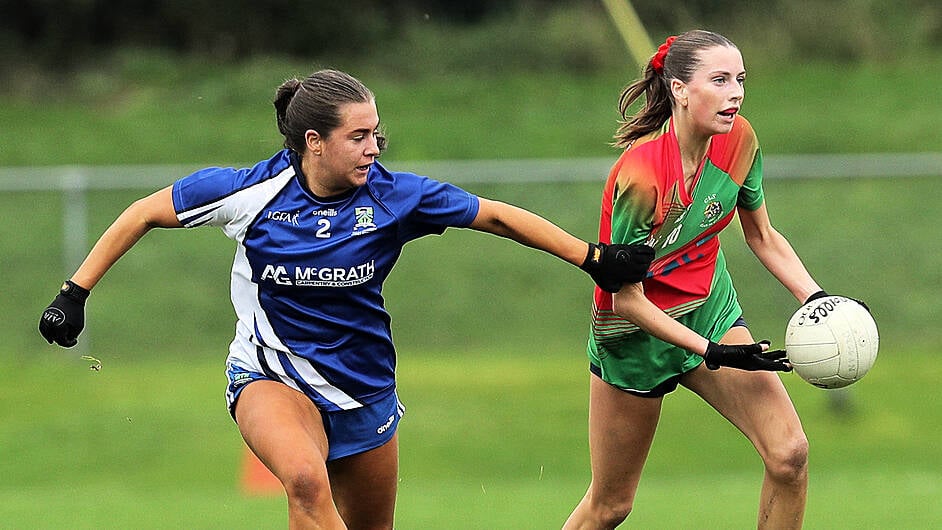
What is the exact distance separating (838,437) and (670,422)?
1298 millimetres

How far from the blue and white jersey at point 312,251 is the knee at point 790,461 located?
142 cm

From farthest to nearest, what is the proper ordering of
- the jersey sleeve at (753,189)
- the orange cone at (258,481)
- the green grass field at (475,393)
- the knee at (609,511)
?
the orange cone at (258,481) → the green grass field at (475,393) → the knee at (609,511) → the jersey sleeve at (753,189)

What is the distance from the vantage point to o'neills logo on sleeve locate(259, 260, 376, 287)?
5555 mm

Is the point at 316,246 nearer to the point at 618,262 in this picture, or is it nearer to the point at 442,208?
the point at 442,208

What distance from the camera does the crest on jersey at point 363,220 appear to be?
5586 mm

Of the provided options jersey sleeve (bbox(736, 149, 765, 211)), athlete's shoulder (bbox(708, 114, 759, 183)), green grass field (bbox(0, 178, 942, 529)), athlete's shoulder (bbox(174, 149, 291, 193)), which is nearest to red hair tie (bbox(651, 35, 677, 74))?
athlete's shoulder (bbox(708, 114, 759, 183))

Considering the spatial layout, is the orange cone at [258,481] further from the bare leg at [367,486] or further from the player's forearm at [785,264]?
the player's forearm at [785,264]

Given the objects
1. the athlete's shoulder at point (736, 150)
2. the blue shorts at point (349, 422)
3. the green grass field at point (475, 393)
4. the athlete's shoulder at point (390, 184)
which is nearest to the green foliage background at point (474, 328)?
the green grass field at point (475, 393)

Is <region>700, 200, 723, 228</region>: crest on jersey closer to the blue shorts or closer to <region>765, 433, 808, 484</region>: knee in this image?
<region>765, 433, 808, 484</region>: knee

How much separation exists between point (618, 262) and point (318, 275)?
1044mm

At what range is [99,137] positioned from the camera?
2020cm

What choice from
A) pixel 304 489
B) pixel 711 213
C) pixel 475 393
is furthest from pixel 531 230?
pixel 475 393

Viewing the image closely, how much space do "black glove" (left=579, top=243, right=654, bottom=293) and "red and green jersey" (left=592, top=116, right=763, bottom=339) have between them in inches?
6.0

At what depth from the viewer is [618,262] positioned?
555 cm
